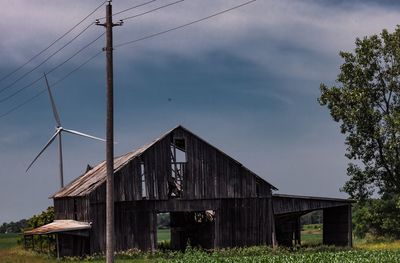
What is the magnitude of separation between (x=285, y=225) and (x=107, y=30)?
29.5 m

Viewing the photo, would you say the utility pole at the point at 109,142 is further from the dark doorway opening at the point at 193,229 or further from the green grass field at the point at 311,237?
the green grass field at the point at 311,237

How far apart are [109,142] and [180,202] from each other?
18.8 m

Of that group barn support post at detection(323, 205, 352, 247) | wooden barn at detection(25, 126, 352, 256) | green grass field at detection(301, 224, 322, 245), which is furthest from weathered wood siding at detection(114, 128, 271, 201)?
green grass field at detection(301, 224, 322, 245)

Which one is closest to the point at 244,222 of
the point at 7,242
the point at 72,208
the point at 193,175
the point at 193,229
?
the point at 193,175

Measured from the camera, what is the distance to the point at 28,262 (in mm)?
40188

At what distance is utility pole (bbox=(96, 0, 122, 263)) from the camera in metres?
26.3

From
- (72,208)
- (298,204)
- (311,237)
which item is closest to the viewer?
(72,208)

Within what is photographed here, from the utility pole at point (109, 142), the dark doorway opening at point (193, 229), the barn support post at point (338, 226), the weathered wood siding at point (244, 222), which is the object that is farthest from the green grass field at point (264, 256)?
the utility pole at point (109, 142)

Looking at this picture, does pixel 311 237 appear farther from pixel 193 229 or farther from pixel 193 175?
pixel 193 175

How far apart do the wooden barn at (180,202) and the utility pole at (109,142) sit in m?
15.9

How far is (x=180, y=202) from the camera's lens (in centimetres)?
4522

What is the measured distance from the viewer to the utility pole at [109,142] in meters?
26.3

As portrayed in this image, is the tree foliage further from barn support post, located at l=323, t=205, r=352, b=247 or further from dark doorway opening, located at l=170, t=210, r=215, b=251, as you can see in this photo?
barn support post, located at l=323, t=205, r=352, b=247

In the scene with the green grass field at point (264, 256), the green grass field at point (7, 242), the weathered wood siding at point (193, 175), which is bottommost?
the green grass field at point (7, 242)
